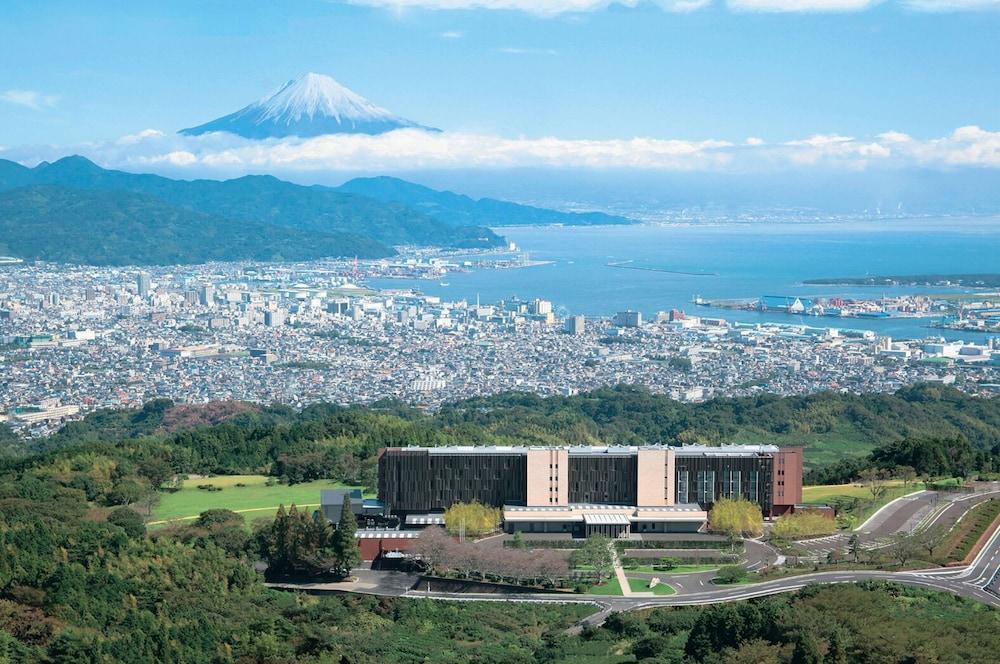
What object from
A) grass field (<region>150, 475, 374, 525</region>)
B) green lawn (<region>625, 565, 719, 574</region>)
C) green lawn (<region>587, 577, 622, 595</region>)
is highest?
grass field (<region>150, 475, 374, 525</region>)

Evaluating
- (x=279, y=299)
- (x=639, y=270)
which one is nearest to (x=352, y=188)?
(x=639, y=270)

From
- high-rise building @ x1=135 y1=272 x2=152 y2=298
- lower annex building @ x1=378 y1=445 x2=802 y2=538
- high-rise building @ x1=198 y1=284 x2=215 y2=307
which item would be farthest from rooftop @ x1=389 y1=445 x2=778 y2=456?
high-rise building @ x1=135 y1=272 x2=152 y2=298

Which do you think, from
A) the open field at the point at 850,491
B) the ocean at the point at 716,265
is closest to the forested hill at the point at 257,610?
the open field at the point at 850,491

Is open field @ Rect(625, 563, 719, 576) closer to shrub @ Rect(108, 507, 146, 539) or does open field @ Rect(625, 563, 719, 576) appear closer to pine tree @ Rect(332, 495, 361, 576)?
pine tree @ Rect(332, 495, 361, 576)

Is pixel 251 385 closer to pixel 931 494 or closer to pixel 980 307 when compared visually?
pixel 931 494

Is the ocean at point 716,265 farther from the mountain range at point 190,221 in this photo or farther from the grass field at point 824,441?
the grass field at point 824,441

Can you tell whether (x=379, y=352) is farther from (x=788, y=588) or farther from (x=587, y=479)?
(x=788, y=588)
